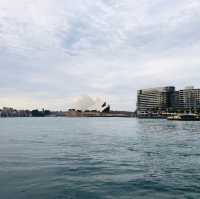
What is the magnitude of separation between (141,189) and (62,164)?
9231mm

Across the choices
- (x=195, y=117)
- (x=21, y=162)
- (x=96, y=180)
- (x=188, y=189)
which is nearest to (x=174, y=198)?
(x=188, y=189)

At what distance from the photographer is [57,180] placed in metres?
18.9

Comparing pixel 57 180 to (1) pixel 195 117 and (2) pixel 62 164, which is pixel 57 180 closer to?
(2) pixel 62 164

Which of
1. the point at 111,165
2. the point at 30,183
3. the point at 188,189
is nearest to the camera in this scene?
the point at 188,189

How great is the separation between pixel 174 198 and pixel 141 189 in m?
2.07

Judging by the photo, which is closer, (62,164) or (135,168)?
(135,168)

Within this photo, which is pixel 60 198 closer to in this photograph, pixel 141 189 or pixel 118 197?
pixel 118 197

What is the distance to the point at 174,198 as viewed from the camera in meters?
15.1

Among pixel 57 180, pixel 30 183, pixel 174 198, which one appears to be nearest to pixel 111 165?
pixel 57 180

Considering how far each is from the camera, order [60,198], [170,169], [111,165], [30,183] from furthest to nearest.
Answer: [111,165] < [170,169] < [30,183] < [60,198]

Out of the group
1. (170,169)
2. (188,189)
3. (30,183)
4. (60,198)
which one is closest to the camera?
(60,198)

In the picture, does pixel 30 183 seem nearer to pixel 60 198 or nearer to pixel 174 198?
pixel 60 198

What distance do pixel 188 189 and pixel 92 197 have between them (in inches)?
198

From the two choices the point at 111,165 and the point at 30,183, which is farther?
the point at 111,165
